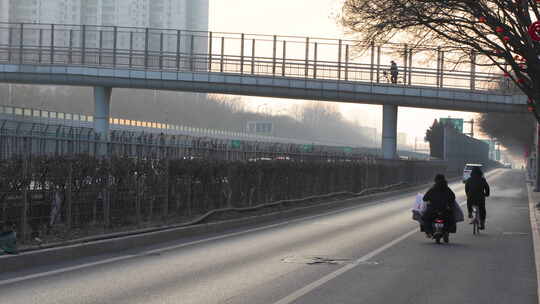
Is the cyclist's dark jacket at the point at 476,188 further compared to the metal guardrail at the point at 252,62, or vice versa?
the metal guardrail at the point at 252,62

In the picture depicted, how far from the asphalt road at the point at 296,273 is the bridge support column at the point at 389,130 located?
137ft

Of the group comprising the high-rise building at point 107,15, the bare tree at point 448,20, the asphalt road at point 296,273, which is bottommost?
the asphalt road at point 296,273

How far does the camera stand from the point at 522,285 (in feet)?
41.1

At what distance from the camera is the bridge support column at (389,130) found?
6212cm

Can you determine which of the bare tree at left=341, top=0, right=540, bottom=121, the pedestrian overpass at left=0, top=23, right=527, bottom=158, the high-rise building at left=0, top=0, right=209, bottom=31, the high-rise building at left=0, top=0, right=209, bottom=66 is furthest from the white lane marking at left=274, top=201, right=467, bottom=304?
the high-rise building at left=0, top=0, right=209, bottom=31

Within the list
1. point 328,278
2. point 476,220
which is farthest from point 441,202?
point 328,278

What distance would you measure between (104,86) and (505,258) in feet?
150

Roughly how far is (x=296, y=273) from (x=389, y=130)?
51668 mm

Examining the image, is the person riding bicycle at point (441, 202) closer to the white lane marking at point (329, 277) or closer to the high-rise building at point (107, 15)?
the white lane marking at point (329, 277)

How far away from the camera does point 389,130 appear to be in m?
63.9

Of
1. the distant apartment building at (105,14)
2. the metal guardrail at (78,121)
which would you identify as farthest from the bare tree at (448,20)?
the distant apartment building at (105,14)

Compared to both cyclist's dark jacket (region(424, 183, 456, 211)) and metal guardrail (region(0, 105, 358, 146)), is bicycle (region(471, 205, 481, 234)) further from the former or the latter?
metal guardrail (region(0, 105, 358, 146))

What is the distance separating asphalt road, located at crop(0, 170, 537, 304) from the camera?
35.1 feet

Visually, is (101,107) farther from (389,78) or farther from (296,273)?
(296,273)
